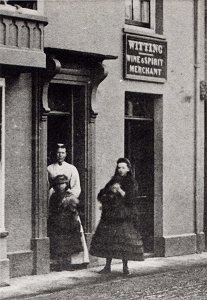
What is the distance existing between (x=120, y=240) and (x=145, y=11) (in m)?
4.78

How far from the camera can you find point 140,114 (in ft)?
46.0

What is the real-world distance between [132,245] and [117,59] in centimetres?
346

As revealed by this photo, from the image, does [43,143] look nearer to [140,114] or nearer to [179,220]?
[140,114]

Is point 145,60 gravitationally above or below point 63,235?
above

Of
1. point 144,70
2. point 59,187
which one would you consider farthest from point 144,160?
point 59,187

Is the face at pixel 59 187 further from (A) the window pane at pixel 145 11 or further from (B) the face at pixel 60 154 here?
(A) the window pane at pixel 145 11

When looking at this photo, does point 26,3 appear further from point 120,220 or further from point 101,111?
point 120,220

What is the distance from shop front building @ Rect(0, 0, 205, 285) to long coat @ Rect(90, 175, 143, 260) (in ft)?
2.47

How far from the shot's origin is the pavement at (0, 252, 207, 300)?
33.9 feet

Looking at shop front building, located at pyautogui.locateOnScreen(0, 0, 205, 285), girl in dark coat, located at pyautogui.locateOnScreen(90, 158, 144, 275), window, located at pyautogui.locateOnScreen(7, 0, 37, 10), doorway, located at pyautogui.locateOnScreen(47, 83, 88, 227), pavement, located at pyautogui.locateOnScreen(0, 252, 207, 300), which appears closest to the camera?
pavement, located at pyautogui.locateOnScreen(0, 252, 207, 300)

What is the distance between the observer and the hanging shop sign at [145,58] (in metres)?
13.3

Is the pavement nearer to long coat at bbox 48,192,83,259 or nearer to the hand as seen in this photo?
long coat at bbox 48,192,83,259

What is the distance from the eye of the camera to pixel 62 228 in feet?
39.2

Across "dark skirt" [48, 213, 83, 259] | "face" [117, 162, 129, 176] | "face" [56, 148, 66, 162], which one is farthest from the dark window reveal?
"dark skirt" [48, 213, 83, 259]
